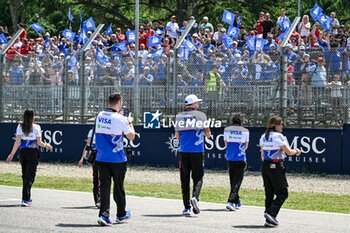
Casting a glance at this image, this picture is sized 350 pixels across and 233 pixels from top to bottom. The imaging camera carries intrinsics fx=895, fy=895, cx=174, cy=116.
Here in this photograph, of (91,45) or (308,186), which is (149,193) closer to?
(308,186)

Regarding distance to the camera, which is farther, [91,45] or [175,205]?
[91,45]

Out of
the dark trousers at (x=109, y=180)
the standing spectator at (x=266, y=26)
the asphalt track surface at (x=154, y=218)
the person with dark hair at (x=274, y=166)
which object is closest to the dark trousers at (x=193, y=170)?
the asphalt track surface at (x=154, y=218)

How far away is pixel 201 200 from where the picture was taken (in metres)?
16.8

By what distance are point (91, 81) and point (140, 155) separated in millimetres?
2549

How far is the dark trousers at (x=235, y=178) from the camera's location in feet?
49.0

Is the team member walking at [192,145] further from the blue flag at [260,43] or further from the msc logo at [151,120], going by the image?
the blue flag at [260,43]

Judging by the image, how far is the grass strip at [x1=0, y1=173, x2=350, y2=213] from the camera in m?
16.2

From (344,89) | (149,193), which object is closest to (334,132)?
(344,89)

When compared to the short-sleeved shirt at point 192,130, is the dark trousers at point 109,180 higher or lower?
lower

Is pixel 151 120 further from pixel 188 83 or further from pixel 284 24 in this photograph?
pixel 284 24

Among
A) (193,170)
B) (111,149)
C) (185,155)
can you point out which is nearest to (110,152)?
(111,149)

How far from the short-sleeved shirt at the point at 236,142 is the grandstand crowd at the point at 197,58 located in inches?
263

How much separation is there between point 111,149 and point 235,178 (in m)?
3.13

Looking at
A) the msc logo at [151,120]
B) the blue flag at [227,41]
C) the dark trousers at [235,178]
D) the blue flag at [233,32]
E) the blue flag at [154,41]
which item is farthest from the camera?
the blue flag at [154,41]
